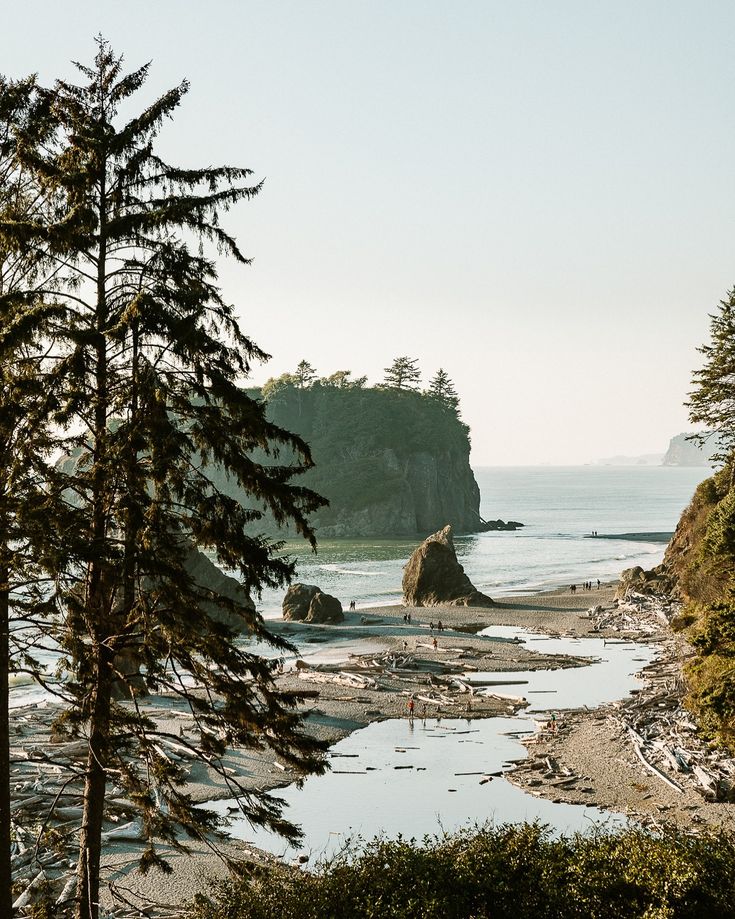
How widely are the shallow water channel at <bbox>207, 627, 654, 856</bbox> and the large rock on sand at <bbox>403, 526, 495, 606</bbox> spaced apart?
28.4 meters

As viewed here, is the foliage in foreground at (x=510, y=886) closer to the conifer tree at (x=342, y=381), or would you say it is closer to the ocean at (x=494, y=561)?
the ocean at (x=494, y=561)

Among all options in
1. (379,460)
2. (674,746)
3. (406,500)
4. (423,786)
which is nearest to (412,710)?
(423,786)

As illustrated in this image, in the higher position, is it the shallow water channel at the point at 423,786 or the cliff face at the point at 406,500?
the cliff face at the point at 406,500

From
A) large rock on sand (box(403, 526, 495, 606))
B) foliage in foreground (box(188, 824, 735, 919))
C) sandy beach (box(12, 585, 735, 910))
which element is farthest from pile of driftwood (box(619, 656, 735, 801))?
large rock on sand (box(403, 526, 495, 606))

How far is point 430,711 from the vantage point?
3669 cm

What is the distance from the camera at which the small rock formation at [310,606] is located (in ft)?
202

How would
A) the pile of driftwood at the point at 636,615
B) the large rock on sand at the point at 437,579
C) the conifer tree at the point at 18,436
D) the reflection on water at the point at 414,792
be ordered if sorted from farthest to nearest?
the large rock on sand at the point at 437,579 → the pile of driftwood at the point at 636,615 → the reflection on water at the point at 414,792 → the conifer tree at the point at 18,436

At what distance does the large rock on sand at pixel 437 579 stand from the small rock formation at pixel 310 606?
888 centimetres

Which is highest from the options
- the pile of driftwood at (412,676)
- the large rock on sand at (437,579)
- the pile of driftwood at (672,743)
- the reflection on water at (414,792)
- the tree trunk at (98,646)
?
the tree trunk at (98,646)

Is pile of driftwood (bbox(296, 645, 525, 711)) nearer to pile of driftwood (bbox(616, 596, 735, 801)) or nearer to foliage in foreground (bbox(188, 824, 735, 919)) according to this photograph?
pile of driftwood (bbox(616, 596, 735, 801))

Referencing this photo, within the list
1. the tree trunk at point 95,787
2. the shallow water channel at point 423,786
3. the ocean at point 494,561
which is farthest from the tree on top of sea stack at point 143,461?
the ocean at point 494,561

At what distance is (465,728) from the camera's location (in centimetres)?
3403

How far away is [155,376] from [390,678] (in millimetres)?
32430

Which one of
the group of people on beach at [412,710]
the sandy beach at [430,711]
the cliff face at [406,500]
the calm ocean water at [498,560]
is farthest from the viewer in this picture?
the cliff face at [406,500]
